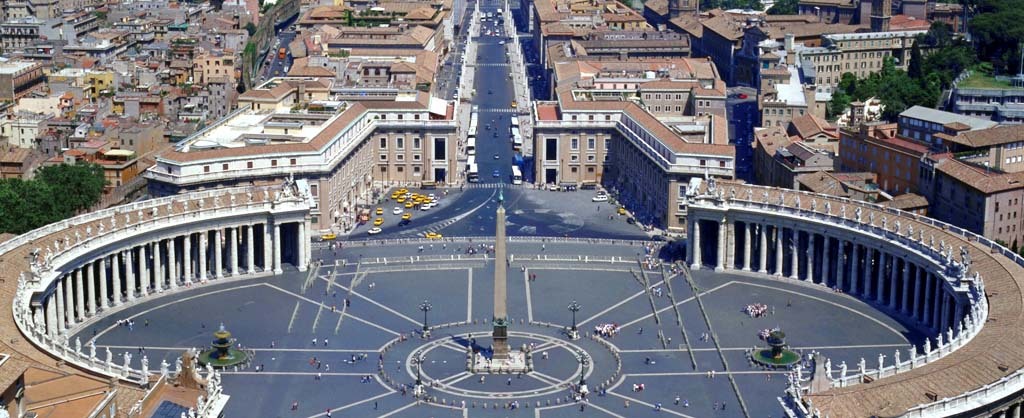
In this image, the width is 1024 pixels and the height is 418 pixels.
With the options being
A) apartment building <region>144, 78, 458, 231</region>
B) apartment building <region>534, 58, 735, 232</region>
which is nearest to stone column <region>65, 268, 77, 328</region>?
apartment building <region>144, 78, 458, 231</region>

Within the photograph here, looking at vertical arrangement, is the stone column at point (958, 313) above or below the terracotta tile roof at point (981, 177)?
below

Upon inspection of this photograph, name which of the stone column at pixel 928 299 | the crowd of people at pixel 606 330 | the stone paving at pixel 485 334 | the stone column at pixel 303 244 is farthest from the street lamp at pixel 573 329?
the stone column at pixel 928 299

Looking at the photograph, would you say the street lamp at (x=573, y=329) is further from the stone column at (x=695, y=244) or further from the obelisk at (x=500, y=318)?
the stone column at (x=695, y=244)

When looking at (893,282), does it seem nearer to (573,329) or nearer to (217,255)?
(573,329)

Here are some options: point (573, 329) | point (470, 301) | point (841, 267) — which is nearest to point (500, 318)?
point (573, 329)

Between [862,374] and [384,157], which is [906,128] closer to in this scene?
[384,157]

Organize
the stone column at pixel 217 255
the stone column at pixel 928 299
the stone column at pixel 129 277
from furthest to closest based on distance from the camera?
the stone column at pixel 217 255, the stone column at pixel 129 277, the stone column at pixel 928 299

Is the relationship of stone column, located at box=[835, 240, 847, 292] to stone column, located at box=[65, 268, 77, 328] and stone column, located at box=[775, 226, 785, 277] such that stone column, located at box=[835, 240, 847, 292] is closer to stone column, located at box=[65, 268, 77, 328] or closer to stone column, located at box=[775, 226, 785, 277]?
stone column, located at box=[775, 226, 785, 277]

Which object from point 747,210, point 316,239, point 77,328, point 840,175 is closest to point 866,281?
point 747,210

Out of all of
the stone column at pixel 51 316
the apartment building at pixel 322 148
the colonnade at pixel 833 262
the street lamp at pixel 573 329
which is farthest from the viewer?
the apartment building at pixel 322 148
